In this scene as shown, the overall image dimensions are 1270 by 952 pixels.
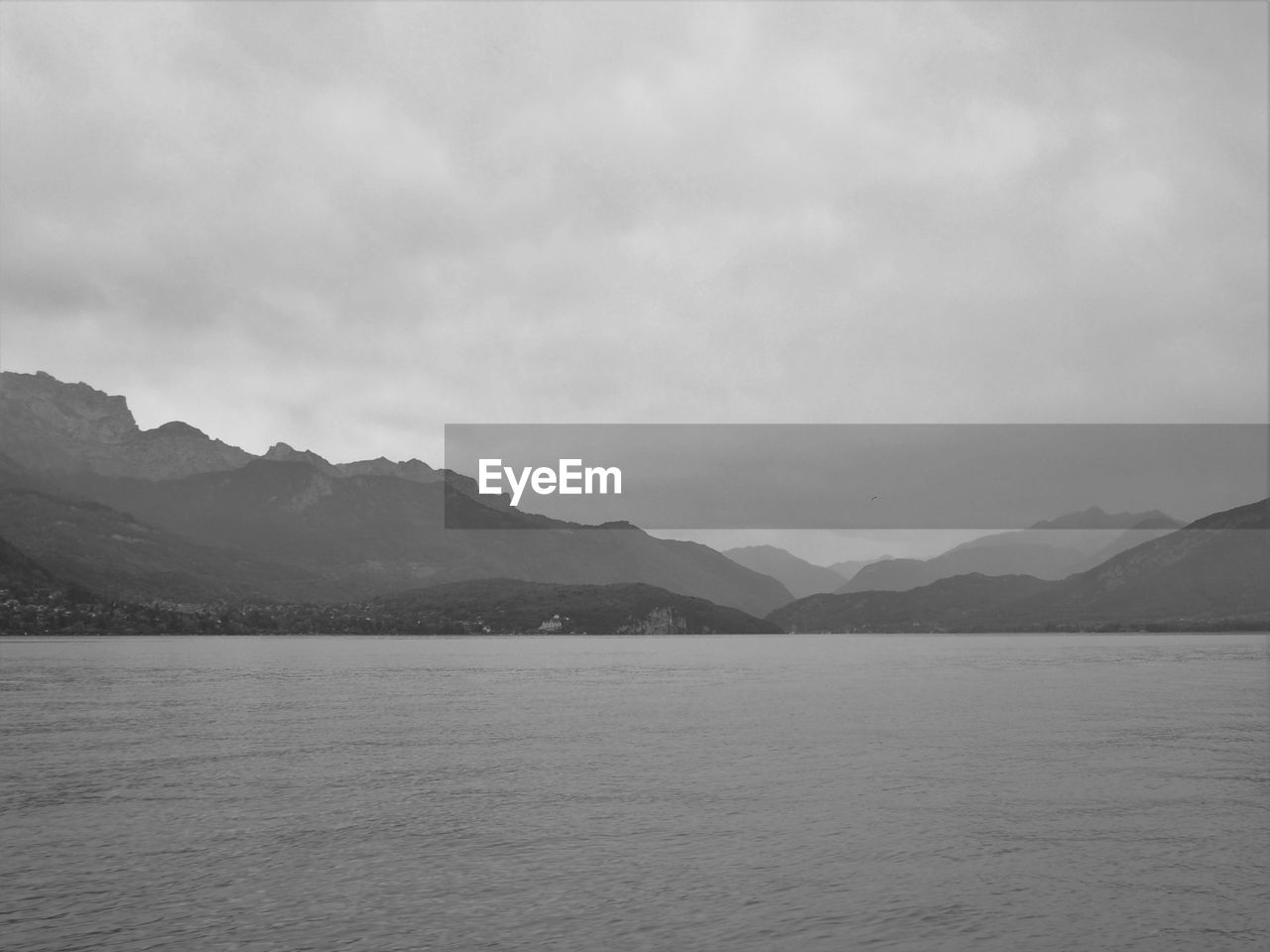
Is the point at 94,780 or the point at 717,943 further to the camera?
the point at 94,780

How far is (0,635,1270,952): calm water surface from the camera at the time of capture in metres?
31.5

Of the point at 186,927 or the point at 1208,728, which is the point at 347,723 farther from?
the point at 1208,728

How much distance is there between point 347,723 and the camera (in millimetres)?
92625

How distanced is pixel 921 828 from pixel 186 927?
1233 inches

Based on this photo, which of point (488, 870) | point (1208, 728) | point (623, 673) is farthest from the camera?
point (623, 673)

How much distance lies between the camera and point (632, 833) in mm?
44688

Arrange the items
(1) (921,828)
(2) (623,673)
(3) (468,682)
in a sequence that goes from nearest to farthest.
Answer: (1) (921,828)
(3) (468,682)
(2) (623,673)

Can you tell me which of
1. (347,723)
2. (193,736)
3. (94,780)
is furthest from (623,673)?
(94,780)

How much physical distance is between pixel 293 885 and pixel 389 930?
277 inches

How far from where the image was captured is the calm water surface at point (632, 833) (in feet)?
103

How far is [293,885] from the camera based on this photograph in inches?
1409

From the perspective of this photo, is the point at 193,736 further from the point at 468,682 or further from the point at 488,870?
the point at 468,682

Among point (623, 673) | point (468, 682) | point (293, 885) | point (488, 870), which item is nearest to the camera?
point (293, 885)

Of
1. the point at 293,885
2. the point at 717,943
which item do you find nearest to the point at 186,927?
the point at 293,885
